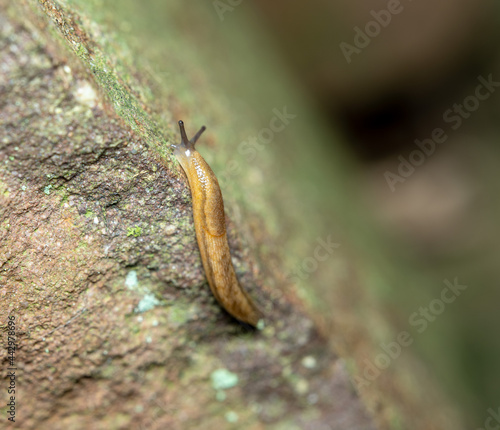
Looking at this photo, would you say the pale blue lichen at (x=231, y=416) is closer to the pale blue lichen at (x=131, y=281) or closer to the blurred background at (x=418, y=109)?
the pale blue lichen at (x=131, y=281)

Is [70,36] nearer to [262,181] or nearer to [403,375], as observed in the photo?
[262,181]

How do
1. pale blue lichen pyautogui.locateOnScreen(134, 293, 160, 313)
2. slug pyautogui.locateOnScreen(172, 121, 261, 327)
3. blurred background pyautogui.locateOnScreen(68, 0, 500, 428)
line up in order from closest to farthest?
slug pyautogui.locateOnScreen(172, 121, 261, 327), pale blue lichen pyautogui.locateOnScreen(134, 293, 160, 313), blurred background pyautogui.locateOnScreen(68, 0, 500, 428)

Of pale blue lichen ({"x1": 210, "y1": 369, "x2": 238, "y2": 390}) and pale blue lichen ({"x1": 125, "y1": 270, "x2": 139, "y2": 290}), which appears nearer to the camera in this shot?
pale blue lichen ({"x1": 125, "y1": 270, "x2": 139, "y2": 290})

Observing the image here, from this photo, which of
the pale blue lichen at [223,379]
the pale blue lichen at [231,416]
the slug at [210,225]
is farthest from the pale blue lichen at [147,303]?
the pale blue lichen at [231,416]

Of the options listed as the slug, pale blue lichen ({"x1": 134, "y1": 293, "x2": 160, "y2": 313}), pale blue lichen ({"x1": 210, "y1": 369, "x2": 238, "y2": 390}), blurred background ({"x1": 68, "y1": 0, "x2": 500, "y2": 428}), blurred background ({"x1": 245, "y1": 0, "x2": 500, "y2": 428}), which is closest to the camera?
the slug

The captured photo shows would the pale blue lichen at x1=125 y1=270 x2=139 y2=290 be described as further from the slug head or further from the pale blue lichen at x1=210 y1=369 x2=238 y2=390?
the pale blue lichen at x1=210 y1=369 x2=238 y2=390

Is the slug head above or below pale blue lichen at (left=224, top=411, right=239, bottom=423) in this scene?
above

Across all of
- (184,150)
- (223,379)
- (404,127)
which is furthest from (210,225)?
(404,127)

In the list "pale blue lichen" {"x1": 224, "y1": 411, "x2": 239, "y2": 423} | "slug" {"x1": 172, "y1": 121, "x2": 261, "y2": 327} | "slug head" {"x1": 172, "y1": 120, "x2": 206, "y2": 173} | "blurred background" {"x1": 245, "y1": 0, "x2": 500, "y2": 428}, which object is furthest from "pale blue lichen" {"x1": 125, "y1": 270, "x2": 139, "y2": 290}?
"blurred background" {"x1": 245, "y1": 0, "x2": 500, "y2": 428}
